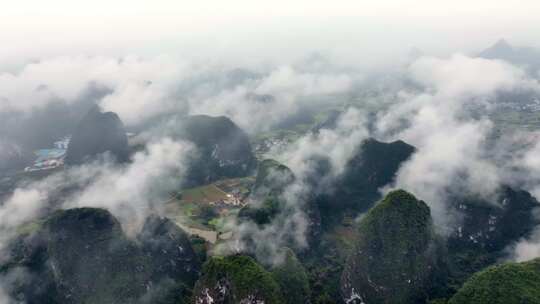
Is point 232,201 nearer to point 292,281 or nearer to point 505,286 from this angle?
point 292,281

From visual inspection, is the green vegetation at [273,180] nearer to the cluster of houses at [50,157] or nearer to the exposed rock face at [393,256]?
the exposed rock face at [393,256]

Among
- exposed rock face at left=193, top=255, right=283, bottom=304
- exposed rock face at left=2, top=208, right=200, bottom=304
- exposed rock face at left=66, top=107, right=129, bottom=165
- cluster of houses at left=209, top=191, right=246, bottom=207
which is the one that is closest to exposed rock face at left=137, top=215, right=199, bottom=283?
exposed rock face at left=2, top=208, right=200, bottom=304

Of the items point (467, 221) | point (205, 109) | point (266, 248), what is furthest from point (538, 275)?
point (205, 109)

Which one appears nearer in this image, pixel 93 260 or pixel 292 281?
pixel 292 281

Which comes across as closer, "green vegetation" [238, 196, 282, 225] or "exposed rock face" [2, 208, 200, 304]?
"exposed rock face" [2, 208, 200, 304]

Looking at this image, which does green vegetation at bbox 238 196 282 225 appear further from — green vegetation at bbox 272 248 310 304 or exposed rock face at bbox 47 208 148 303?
exposed rock face at bbox 47 208 148 303

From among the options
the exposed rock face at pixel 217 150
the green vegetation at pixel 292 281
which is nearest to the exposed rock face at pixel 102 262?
the green vegetation at pixel 292 281

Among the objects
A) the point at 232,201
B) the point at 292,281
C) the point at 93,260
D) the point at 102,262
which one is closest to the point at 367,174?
the point at 232,201
